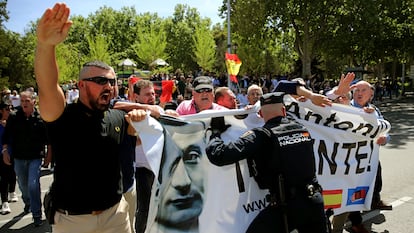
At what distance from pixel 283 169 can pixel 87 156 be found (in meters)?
1.41

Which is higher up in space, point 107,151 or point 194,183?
point 107,151

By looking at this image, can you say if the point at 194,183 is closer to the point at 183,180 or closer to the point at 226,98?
the point at 183,180

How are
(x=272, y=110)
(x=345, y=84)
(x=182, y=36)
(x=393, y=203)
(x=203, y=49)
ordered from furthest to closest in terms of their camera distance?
(x=182, y=36)
(x=203, y=49)
(x=393, y=203)
(x=345, y=84)
(x=272, y=110)

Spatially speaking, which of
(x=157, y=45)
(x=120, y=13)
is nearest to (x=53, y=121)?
(x=157, y=45)

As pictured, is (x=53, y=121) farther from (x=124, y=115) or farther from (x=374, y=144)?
(x=374, y=144)

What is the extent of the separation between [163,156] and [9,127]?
3695 mm

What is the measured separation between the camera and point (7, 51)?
107 ft

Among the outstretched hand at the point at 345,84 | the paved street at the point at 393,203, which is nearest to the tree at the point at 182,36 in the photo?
the paved street at the point at 393,203

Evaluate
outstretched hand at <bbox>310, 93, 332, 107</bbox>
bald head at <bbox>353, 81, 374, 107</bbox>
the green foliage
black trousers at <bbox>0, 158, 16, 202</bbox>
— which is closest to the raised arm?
outstretched hand at <bbox>310, 93, 332, 107</bbox>

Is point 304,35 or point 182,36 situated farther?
point 182,36

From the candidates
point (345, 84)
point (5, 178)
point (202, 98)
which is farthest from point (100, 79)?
point (5, 178)

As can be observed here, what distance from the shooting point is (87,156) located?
8.80 feet

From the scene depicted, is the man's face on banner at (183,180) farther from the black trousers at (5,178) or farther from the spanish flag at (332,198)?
the black trousers at (5,178)

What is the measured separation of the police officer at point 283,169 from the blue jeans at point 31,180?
3.61 meters
